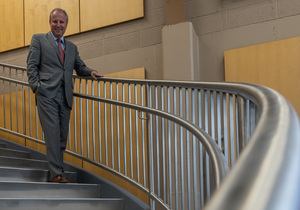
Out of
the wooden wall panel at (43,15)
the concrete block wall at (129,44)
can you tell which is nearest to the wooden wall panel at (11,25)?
the wooden wall panel at (43,15)

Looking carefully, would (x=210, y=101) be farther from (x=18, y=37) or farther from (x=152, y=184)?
(x=18, y=37)

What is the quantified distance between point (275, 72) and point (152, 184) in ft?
5.36

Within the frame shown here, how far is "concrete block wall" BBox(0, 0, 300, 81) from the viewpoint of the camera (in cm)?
407

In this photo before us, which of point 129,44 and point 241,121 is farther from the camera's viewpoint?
point 129,44

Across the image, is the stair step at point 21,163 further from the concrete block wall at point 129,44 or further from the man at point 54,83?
the concrete block wall at point 129,44

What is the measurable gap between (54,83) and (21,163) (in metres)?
0.75

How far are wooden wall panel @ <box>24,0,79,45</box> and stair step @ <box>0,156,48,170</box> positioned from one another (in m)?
1.98

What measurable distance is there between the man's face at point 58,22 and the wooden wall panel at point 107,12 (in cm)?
147

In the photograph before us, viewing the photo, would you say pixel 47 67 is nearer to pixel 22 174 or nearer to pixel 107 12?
pixel 22 174

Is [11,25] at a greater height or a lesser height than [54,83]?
greater

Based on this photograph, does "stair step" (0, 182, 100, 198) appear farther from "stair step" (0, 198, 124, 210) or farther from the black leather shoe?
"stair step" (0, 198, 124, 210)

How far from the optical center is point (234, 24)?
4.29 m

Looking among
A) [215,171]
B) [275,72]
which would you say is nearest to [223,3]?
[275,72]

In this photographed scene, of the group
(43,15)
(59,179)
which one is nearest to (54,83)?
(59,179)
